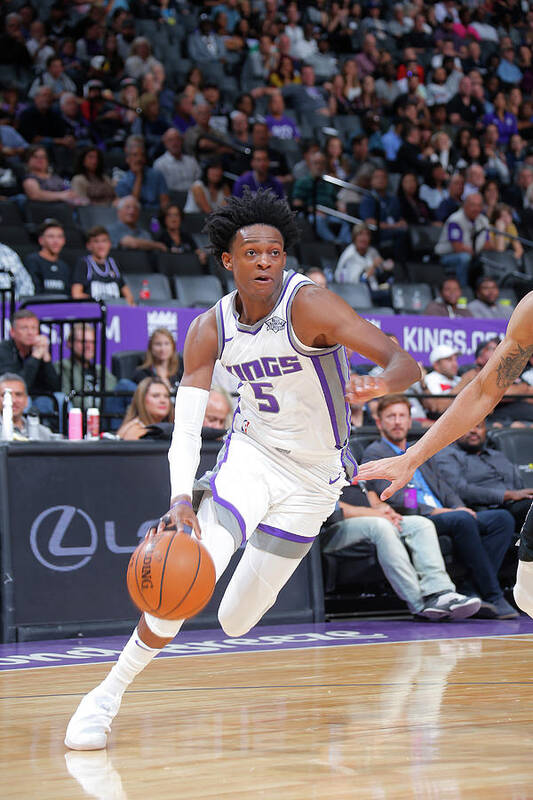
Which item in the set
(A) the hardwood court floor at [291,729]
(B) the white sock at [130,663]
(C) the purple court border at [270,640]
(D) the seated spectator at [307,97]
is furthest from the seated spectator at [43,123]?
(B) the white sock at [130,663]

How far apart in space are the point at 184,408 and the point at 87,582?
283cm

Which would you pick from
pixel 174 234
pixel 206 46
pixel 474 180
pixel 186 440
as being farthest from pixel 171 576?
pixel 206 46

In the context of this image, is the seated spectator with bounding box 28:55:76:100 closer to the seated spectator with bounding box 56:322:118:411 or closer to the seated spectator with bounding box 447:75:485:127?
the seated spectator with bounding box 56:322:118:411

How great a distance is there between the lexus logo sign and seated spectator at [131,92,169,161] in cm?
742

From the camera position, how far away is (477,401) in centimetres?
342

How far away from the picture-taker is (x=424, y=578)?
24.1 feet

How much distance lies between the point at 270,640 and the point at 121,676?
2853 mm

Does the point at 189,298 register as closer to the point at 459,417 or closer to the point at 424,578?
the point at 424,578

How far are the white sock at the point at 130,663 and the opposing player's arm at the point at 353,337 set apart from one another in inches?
42.7

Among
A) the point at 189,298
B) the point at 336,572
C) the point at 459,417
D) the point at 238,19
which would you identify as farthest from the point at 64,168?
the point at 459,417

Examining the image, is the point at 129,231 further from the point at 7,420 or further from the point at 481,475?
the point at 7,420

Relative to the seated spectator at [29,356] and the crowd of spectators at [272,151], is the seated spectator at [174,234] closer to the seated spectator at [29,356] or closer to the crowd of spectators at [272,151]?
the crowd of spectators at [272,151]

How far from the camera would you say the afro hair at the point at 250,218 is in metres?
4.18

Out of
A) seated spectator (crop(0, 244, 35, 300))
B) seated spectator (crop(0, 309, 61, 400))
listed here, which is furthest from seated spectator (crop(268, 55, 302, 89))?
seated spectator (crop(0, 309, 61, 400))
